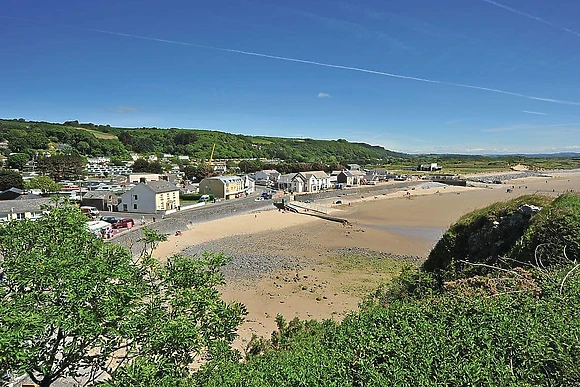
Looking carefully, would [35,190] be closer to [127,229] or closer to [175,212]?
[175,212]

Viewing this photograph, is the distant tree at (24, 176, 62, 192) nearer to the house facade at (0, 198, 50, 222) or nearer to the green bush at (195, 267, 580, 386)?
the house facade at (0, 198, 50, 222)

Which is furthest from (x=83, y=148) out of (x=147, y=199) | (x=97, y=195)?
(x=147, y=199)

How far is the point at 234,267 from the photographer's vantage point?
77.9 ft

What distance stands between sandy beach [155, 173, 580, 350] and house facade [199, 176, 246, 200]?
997cm

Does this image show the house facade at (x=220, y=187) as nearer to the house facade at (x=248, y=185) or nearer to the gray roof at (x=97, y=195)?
the house facade at (x=248, y=185)

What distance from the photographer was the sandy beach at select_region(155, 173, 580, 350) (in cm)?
1767

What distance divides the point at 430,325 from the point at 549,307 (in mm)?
1846

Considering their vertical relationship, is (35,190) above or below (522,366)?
below

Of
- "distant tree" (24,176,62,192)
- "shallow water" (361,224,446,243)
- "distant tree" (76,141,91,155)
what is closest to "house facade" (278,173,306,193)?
"shallow water" (361,224,446,243)

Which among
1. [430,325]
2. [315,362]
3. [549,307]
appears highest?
[549,307]

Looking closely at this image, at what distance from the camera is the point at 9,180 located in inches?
1843

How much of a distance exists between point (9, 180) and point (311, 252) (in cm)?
4199

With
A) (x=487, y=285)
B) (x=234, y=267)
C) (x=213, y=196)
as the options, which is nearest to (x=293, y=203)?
(x=213, y=196)

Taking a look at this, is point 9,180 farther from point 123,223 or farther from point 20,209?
point 123,223
